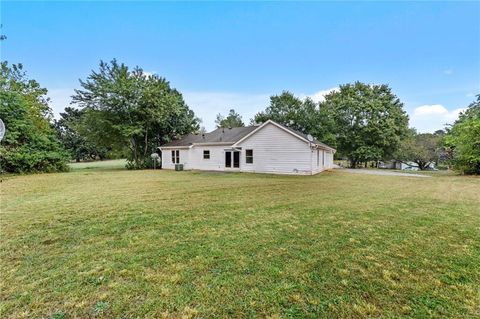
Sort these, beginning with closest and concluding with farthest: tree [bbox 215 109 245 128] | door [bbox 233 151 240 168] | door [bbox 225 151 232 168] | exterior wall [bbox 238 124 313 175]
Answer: exterior wall [bbox 238 124 313 175]
door [bbox 233 151 240 168]
door [bbox 225 151 232 168]
tree [bbox 215 109 245 128]

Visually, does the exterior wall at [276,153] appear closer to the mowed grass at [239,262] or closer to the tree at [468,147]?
the mowed grass at [239,262]

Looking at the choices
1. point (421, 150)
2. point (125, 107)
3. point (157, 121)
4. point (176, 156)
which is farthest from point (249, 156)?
point (421, 150)

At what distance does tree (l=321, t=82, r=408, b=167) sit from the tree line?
10cm

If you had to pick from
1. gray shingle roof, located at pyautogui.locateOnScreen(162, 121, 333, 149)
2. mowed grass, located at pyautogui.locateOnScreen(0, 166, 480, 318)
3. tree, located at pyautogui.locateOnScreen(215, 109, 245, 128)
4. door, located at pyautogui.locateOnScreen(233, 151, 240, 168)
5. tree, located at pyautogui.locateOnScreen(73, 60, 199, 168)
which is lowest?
mowed grass, located at pyautogui.locateOnScreen(0, 166, 480, 318)

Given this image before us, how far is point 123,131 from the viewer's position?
69.3ft

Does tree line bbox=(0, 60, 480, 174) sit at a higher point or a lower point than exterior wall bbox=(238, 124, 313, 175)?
higher

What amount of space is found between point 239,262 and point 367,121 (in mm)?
28961

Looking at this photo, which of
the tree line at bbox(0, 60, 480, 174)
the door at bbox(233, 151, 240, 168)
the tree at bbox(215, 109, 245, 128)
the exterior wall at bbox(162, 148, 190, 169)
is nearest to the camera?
the tree line at bbox(0, 60, 480, 174)

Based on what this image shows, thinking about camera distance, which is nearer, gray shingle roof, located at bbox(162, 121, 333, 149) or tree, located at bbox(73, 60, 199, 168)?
gray shingle roof, located at bbox(162, 121, 333, 149)

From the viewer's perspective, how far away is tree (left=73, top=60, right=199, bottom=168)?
69.4ft

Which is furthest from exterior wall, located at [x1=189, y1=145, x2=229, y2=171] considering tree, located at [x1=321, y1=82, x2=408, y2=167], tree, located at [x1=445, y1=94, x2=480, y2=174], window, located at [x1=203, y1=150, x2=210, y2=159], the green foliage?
tree, located at [x1=445, y1=94, x2=480, y2=174]

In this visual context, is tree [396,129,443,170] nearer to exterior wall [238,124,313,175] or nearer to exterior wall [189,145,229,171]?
exterior wall [238,124,313,175]

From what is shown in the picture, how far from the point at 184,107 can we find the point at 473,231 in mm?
25592

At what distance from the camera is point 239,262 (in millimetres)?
3080
